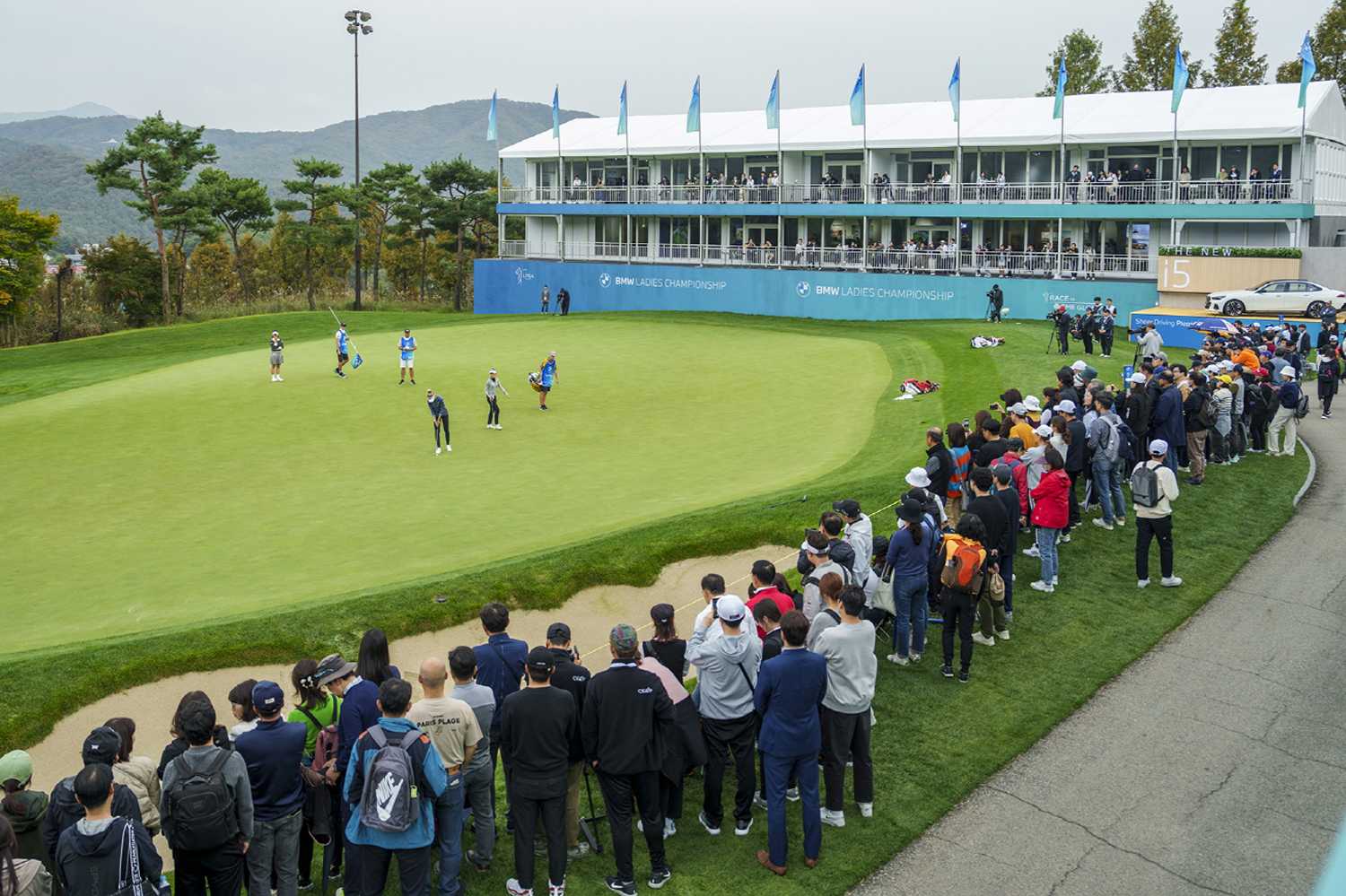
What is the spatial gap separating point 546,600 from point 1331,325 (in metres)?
27.2

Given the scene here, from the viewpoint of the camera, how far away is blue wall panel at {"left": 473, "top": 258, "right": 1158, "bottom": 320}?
49125 mm

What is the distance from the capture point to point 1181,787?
10438 mm

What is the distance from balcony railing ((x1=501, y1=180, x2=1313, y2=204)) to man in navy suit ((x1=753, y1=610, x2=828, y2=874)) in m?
44.6

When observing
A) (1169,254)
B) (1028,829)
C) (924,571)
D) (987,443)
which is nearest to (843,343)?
(1169,254)

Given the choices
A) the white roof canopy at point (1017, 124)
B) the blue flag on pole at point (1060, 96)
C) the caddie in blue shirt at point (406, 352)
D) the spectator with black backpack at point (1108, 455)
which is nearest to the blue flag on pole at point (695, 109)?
the white roof canopy at point (1017, 124)

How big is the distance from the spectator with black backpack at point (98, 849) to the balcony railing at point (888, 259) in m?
48.3

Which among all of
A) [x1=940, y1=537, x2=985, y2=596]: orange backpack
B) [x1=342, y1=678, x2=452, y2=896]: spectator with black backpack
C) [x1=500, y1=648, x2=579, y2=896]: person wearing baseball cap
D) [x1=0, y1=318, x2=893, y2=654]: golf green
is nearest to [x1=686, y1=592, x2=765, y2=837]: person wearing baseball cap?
[x1=500, y1=648, x2=579, y2=896]: person wearing baseball cap

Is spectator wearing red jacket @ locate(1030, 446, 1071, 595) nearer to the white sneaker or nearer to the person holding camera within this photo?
the white sneaker

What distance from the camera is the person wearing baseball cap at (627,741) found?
896cm

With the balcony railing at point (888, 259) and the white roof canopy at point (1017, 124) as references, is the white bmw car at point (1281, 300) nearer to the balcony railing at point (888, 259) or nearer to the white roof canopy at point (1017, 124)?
the balcony railing at point (888, 259)

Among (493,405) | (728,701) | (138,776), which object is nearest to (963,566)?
(728,701)

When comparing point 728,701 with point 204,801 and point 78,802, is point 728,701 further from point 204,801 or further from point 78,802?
point 78,802

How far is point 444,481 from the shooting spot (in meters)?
22.6

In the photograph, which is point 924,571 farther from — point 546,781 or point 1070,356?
point 1070,356
